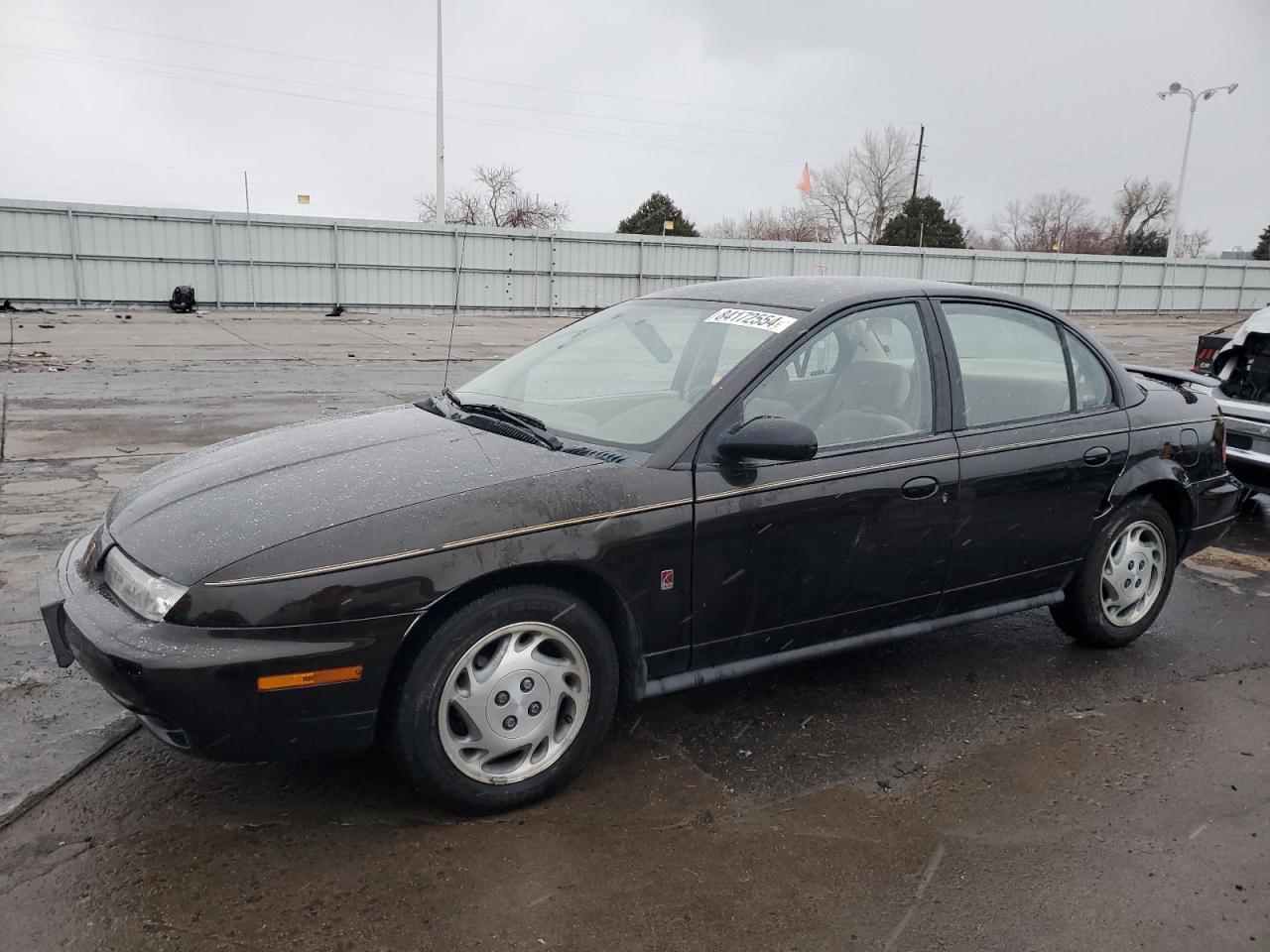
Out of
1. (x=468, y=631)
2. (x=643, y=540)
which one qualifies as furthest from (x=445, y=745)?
(x=643, y=540)

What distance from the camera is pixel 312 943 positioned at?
2.33 metres

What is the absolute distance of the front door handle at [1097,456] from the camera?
397 cm

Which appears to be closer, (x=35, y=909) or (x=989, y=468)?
(x=35, y=909)

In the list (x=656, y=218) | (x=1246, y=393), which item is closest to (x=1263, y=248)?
(x=656, y=218)

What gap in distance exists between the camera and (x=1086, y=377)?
4203 mm

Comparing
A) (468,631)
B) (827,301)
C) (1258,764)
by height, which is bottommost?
(1258,764)

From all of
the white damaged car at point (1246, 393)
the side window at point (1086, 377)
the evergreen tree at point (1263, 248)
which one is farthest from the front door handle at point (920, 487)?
the evergreen tree at point (1263, 248)

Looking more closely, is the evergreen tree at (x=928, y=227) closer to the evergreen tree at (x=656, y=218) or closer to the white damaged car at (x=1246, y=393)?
the evergreen tree at (x=656, y=218)

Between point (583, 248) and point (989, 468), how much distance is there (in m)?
27.4

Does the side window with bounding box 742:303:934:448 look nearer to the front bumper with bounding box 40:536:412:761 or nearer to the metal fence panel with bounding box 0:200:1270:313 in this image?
the front bumper with bounding box 40:536:412:761

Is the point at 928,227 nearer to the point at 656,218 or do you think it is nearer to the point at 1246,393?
the point at 656,218

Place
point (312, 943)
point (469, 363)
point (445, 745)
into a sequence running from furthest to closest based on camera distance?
point (469, 363) → point (445, 745) → point (312, 943)

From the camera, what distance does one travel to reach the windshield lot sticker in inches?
136

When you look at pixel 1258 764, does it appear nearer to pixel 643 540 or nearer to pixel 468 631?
pixel 643 540
